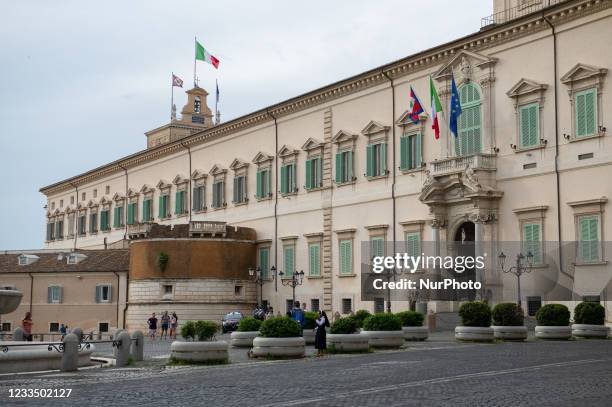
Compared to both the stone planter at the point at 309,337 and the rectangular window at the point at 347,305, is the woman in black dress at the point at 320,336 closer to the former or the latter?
the stone planter at the point at 309,337

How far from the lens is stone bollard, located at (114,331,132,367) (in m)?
26.1

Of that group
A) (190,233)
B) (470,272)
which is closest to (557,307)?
(470,272)

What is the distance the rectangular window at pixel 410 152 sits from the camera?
150 ft

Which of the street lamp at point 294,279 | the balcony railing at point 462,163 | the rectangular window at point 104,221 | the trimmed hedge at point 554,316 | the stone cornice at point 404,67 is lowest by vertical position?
the trimmed hedge at point 554,316

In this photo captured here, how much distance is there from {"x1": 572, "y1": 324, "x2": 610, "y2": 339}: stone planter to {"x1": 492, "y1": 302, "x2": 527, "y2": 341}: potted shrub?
2.31 m

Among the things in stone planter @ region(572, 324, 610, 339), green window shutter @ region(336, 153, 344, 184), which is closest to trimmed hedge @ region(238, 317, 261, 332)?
stone planter @ region(572, 324, 610, 339)

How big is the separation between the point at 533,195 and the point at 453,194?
4.28 m

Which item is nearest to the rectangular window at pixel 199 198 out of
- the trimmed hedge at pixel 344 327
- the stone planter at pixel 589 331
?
the stone planter at pixel 589 331

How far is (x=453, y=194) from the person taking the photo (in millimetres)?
42844

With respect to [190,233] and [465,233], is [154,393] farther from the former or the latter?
[190,233]

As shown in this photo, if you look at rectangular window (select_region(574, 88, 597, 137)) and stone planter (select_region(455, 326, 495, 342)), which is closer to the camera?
stone planter (select_region(455, 326, 495, 342))

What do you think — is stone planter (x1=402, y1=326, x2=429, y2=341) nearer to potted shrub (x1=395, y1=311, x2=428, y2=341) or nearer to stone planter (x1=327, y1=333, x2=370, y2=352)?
potted shrub (x1=395, y1=311, x2=428, y2=341)

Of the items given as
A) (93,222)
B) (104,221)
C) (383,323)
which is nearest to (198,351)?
(383,323)

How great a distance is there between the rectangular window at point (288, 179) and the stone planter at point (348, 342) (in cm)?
2746
